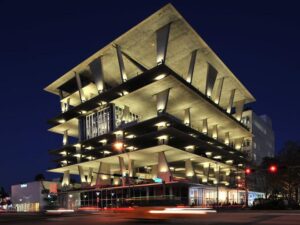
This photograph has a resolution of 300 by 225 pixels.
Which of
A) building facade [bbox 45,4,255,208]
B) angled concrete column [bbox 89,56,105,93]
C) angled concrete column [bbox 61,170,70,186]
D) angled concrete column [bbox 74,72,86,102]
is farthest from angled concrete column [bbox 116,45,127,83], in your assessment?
angled concrete column [bbox 61,170,70,186]

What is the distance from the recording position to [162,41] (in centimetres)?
6312

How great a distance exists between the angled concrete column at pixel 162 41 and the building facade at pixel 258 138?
221ft

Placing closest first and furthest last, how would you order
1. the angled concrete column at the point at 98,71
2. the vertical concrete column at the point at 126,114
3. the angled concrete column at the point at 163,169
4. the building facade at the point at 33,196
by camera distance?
1. the angled concrete column at the point at 163,169
2. the angled concrete column at the point at 98,71
3. the vertical concrete column at the point at 126,114
4. the building facade at the point at 33,196

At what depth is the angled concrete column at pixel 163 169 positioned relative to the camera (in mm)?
64625

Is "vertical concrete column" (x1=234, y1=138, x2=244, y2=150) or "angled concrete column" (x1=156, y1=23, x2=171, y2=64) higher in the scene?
"angled concrete column" (x1=156, y1=23, x2=171, y2=64)

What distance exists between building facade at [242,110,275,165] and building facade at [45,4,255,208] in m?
30.8

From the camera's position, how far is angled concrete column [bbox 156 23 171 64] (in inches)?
2454

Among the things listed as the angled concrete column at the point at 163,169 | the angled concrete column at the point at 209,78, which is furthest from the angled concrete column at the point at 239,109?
the angled concrete column at the point at 163,169

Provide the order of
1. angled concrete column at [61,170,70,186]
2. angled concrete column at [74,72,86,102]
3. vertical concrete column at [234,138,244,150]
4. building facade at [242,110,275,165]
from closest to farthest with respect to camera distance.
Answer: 1. angled concrete column at [74,72,86,102]
2. angled concrete column at [61,170,70,186]
3. vertical concrete column at [234,138,244,150]
4. building facade at [242,110,275,165]

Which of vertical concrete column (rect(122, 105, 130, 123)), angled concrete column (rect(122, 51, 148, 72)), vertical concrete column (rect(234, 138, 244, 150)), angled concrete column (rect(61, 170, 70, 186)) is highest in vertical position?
angled concrete column (rect(122, 51, 148, 72))

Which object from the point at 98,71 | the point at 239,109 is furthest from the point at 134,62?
the point at 239,109

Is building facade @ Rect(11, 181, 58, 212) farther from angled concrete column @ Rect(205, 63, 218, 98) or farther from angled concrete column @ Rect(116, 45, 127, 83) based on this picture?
angled concrete column @ Rect(205, 63, 218, 98)

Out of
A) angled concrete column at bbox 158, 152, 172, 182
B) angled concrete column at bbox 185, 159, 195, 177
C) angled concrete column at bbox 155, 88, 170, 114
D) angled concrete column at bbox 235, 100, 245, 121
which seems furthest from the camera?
angled concrete column at bbox 235, 100, 245, 121

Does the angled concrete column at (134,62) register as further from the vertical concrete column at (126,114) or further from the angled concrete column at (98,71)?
the vertical concrete column at (126,114)
